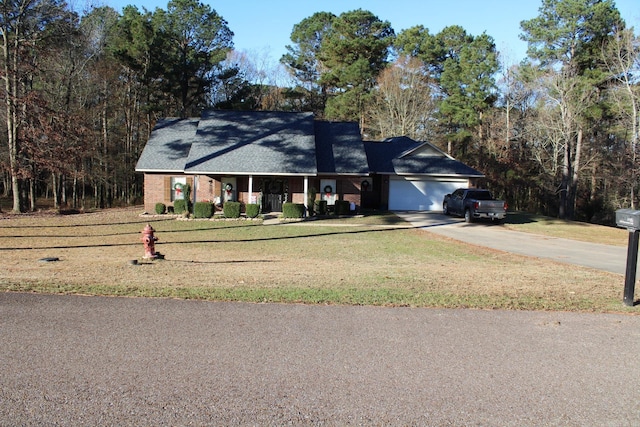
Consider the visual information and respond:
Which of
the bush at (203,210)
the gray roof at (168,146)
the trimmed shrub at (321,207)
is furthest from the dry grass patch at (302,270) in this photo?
the gray roof at (168,146)

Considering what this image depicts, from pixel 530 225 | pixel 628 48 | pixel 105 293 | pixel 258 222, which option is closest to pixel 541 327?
Result: pixel 105 293

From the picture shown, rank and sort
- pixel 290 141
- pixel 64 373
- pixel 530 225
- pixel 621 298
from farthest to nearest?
pixel 290 141
pixel 530 225
pixel 621 298
pixel 64 373

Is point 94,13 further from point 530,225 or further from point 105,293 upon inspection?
point 105,293

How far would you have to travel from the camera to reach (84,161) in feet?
119

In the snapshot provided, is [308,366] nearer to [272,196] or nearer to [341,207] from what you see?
[341,207]

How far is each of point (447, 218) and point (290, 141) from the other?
10.1 metres

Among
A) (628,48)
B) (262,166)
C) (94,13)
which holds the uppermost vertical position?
(94,13)

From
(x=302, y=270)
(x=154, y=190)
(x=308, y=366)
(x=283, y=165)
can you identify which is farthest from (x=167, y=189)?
(x=308, y=366)

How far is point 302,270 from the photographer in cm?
1041

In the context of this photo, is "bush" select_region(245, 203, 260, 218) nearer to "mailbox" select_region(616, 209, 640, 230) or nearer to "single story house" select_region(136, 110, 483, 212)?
"single story house" select_region(136, 110, 483, 212)

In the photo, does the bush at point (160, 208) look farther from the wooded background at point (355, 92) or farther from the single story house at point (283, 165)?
the wooded background at point (355, 92)

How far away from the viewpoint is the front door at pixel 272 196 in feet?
90.5

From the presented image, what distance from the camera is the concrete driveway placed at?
12820 millimetres

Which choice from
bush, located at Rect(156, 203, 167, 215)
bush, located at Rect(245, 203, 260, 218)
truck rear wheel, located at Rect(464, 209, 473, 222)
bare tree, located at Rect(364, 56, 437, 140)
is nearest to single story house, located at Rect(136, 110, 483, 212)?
bush, located at Rect(156, 203, 167, 215)
